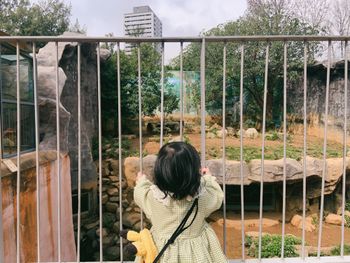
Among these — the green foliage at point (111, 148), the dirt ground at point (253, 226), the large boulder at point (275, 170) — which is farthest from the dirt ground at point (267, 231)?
the green foliage at point (111, 148)

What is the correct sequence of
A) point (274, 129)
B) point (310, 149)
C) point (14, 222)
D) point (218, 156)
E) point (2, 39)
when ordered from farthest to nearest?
point (274, 129), point (310, 149), point (218, 156), point (14, 222), point (2, 39)

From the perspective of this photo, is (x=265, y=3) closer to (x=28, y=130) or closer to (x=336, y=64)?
(x=336, y=64)

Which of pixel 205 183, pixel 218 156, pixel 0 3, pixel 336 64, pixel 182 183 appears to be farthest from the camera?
pixel 0 3

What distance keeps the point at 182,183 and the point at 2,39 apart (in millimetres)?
1052

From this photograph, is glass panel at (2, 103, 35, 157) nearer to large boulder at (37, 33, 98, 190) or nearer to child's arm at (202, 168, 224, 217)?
large boulder at (37, 33, 98, 190)

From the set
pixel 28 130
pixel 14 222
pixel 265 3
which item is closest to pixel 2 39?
pixel 14 222

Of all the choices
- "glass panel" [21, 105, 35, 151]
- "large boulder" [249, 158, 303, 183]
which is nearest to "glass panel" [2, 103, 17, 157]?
"glass panel" [21, 105, 35, 151]

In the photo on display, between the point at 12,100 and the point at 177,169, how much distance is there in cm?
310

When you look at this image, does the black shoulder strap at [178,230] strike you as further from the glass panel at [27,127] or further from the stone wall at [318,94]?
the stone wall at [318,94]

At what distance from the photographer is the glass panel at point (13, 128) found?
357cm

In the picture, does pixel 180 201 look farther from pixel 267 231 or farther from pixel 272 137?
pixel 272 137

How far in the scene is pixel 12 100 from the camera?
12.5 feet

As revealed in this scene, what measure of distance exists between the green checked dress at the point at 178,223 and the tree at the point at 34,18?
45.2 feet

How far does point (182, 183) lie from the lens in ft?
4.14
